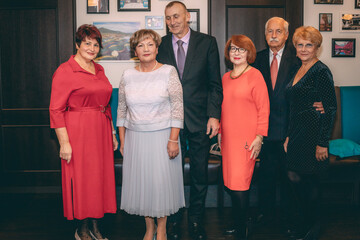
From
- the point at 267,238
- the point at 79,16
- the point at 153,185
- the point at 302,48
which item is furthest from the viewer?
the point at 79,16

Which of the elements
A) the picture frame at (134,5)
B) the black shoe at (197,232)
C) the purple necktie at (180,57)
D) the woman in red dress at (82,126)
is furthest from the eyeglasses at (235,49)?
the picture frame at (134,5)

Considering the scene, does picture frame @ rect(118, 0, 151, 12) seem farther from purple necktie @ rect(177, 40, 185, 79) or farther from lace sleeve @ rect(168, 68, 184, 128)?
lace sleeve @ rect(168, 68, 184, 128)

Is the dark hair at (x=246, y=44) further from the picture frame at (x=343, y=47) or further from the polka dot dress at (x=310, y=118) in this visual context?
the picture frame at (x=343, y=47)

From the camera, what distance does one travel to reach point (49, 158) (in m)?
3.82

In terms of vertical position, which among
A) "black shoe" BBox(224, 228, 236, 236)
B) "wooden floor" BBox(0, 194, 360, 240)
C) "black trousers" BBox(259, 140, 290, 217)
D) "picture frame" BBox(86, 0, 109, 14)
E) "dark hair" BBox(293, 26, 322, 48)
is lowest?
"wooden floor" BBox(0, 194, 360, 240)

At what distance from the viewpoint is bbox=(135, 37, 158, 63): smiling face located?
210 cm

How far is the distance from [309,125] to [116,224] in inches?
73.4

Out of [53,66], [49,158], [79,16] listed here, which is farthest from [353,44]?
[49,158]

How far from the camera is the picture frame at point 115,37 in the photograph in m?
3.67

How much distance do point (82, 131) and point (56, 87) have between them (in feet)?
1.15

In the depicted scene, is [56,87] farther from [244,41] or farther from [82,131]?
[244,41]

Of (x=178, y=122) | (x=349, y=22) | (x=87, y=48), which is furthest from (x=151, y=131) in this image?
(x=349, y=22)

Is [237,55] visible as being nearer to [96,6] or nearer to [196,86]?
[196,86]

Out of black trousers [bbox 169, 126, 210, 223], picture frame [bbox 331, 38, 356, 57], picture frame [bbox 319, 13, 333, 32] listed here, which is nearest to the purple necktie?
black trousers [bbox 169, 126, 210, 223]
